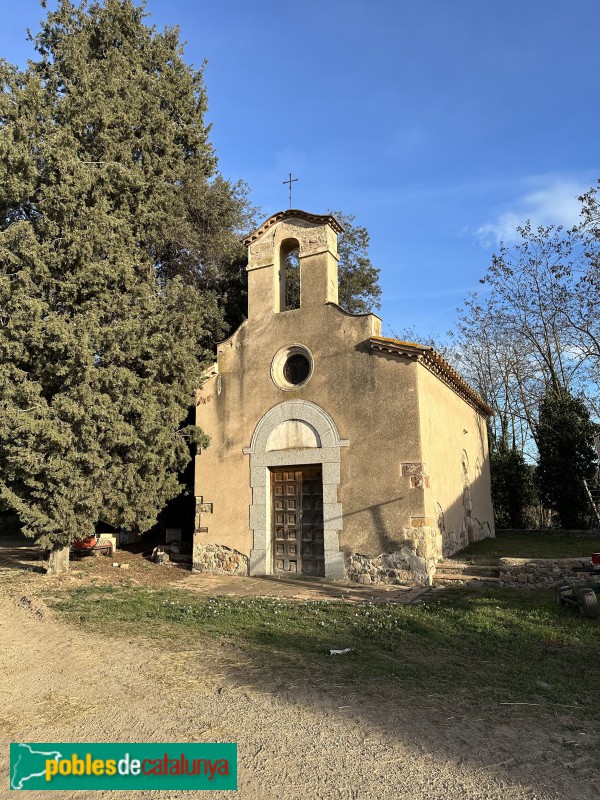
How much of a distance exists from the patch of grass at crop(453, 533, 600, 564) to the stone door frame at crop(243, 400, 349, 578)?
311 centimetres

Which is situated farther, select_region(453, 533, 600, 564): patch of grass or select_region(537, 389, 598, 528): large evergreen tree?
select_region(537, 389, 598, 528): large evergreen tree

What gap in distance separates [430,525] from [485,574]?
4.48 ft

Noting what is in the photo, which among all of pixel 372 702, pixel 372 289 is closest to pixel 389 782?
pixel 372 702

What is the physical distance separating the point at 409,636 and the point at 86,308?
8.11 metres

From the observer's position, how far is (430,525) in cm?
1034

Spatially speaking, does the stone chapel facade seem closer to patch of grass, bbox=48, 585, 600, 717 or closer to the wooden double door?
the wooden double door

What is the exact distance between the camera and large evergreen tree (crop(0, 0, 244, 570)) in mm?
10141

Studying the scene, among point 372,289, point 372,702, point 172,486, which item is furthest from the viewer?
point 372,289

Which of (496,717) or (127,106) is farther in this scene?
(127,106)

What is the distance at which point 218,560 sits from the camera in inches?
484

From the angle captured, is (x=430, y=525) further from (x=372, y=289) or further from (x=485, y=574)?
(x=372, y=289)

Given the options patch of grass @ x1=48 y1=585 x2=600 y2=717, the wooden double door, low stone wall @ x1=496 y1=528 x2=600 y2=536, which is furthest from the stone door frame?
low stone wall @ x1=496 y1=528 x2=600 y2=536

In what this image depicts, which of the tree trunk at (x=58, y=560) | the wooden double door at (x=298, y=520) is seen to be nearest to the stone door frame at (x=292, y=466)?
the wooden double door at (x=298, y=520)

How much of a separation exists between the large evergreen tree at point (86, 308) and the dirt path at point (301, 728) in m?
4.87
